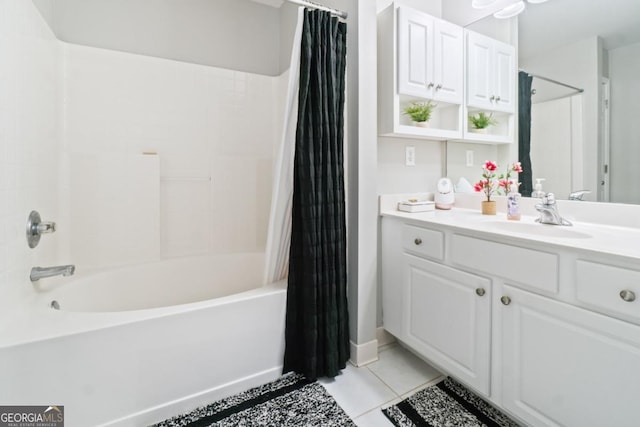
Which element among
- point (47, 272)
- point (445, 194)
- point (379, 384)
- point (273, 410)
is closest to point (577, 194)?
point (445, 194)

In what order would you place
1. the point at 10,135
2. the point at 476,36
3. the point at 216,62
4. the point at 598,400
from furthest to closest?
the point at 216,62, the point at 476,36, the point at 10,135, the point at 598,400

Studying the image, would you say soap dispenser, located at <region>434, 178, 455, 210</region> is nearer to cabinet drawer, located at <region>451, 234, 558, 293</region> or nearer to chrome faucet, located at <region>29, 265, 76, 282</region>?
cabinet drawer, located at <region>451, 234, 558, 293</region>

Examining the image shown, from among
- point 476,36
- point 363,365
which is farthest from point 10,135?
point 476,36

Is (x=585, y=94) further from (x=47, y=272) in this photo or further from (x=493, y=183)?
(x=47, y=272)

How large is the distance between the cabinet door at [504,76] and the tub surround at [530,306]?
631 mm

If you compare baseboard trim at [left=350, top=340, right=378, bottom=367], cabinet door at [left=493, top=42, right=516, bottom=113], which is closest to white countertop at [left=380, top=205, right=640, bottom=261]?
cabinet door at [left=493, top=42, right=516, bottom=113]

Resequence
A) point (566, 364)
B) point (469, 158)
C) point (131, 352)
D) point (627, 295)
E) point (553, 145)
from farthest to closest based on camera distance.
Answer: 1. point (469, 158)
2. point (553, 145)
3. point (131, 352)
4. point (566, 364)
5. point (627, 295)

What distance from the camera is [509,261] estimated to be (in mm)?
1183

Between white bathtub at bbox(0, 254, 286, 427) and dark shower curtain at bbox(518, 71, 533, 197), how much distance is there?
4.91ft

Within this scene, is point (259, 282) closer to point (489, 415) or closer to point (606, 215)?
point (489, 415)

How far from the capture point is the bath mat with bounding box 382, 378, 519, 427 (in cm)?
130

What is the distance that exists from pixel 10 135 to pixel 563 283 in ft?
7.30

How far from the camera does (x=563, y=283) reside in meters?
1.02

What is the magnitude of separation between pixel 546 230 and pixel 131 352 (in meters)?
1.86
